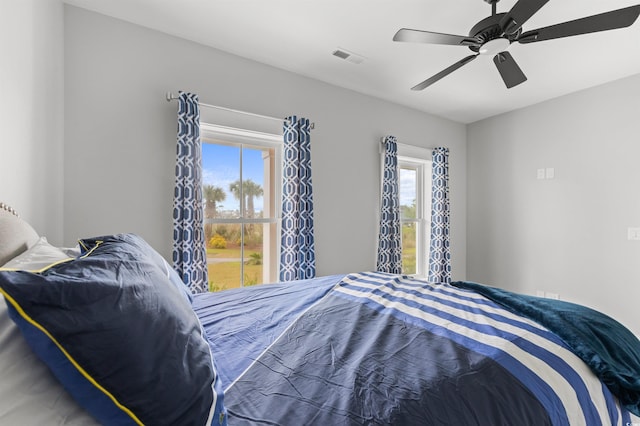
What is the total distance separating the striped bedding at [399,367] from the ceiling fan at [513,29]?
1.53m

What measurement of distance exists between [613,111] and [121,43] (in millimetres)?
4796

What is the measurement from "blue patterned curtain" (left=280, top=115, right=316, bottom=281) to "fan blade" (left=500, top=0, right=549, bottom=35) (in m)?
1.76

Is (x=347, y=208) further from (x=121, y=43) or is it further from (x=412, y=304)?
(x=121, y=43)

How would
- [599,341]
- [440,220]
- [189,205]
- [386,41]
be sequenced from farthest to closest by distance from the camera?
[440,220] → [386,41] → [189,205] → [599,341]

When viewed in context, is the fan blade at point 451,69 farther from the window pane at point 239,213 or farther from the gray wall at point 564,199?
the gray wall at point 564,199

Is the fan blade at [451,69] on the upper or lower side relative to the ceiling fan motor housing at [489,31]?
lower

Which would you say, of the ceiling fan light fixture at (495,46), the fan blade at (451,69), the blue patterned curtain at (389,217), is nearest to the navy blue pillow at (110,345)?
the ceiling fan light fixture at (495,46)

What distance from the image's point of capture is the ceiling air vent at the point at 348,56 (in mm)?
2689

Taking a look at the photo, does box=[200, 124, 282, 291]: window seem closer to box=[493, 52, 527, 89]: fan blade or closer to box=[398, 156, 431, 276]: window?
box=[493, 52, 527, 89]: fan blade

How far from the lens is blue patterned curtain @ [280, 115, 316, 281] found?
2.86 m

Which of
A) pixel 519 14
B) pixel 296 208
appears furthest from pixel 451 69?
pixel 296 208

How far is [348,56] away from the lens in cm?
277

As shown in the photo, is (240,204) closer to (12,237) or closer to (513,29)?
(12,237)

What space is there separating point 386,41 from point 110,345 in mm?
2797
